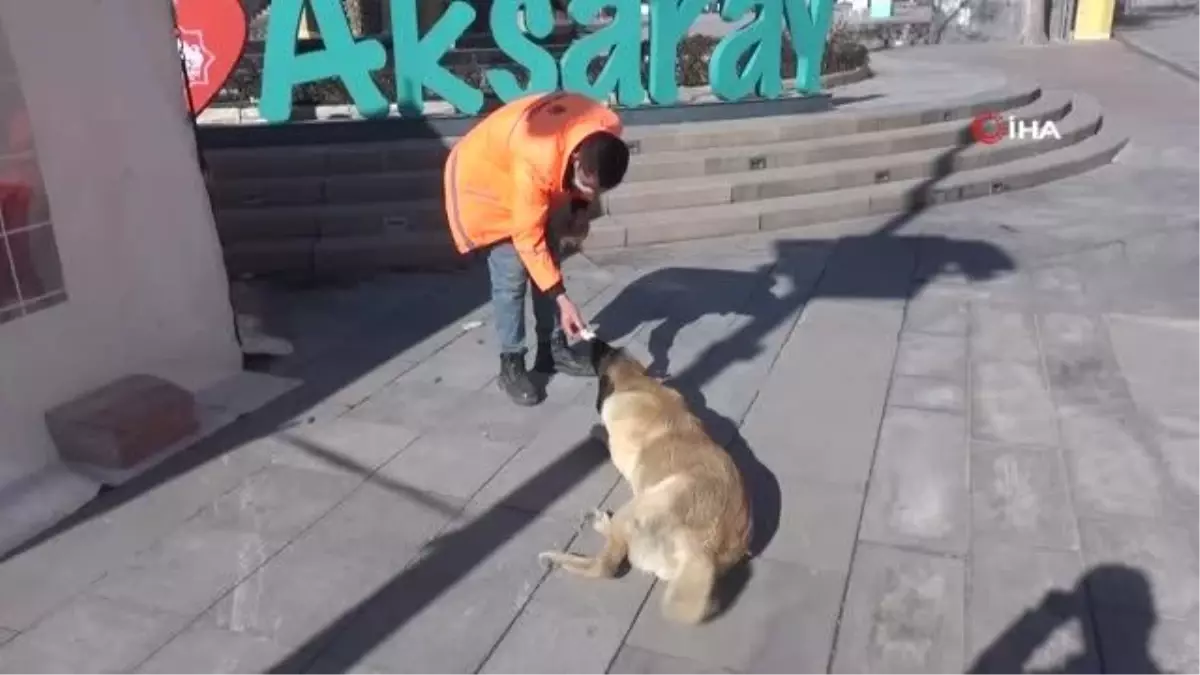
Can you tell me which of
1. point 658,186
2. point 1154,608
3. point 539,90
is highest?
point 539,90

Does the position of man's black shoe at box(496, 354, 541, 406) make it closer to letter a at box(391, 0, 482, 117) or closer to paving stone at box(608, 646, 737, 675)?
paving stone at box(608, 646, 737, 675)

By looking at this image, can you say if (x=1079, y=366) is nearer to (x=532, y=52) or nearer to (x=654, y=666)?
(x=654, y=666)

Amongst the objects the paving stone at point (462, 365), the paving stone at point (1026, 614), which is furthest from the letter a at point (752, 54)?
the paving stone at point (1026, 614)

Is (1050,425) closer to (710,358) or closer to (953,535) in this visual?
(953,535)

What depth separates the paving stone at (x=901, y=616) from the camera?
296cm

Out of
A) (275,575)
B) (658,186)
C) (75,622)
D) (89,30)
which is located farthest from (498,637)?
(658,186)

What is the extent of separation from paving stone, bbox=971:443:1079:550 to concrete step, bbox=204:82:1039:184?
4.79m

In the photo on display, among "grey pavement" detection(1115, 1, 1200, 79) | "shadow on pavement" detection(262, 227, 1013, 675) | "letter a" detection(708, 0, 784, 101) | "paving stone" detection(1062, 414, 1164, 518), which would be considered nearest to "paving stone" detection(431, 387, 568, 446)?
"shadow on pavement" detection(262, 227, 1013, 675)

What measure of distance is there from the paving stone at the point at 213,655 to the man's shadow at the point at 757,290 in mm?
2154

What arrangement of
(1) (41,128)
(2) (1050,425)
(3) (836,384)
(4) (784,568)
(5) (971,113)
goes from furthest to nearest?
1. (5) (971,113)
2. (3) (836,384)
3. (2) (1050,425)
4. (1) (41,128)
5. (4) (784,568)

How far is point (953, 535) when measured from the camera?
360cm

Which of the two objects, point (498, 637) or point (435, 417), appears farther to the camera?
point (435, 417)

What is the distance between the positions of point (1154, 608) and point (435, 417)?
3.11m

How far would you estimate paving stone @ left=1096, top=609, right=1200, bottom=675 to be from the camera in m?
2.91
